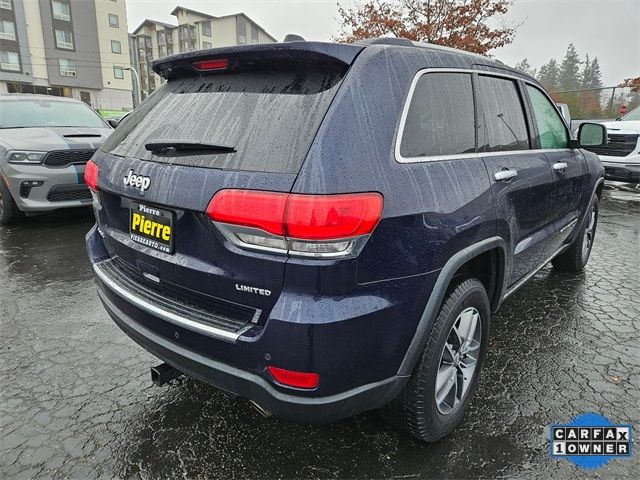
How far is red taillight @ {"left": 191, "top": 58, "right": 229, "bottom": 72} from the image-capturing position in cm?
207

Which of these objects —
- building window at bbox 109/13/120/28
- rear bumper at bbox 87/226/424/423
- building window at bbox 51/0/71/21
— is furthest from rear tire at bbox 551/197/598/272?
building window at bbox 109/13/120/28

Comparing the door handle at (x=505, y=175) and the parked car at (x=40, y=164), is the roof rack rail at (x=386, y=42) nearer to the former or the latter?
the door handle at (x=505, y=175)

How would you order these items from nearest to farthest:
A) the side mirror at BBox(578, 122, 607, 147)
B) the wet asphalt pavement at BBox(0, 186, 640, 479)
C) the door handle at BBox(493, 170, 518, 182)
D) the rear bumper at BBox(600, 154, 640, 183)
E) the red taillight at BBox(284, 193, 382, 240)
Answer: the red taillight at BBox(284, 193, 382, 240) → the wet asphalt pavement at BBox(0, 186, 640, 479) → the door handle at BBox(493, 170, 518, 182) → the side mirror at BBox(578, 122, 607, 147) → the rear bumper at BBox(600, 154, 640, 183)

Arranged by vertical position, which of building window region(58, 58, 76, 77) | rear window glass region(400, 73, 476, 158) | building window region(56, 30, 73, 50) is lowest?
rear window glass region(400, 73, 476, 158)

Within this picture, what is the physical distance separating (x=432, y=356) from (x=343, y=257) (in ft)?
2.36

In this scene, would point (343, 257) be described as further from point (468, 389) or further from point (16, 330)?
point (16, 330)

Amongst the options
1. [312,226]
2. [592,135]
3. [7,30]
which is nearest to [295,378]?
[312,226]

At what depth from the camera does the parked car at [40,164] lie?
18.5ft

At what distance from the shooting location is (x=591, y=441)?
2338 mm

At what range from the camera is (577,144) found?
12.8 feet

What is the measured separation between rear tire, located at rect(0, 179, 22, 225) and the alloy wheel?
6.02 m

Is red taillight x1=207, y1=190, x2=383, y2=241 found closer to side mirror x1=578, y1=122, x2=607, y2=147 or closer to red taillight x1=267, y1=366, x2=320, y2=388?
red taillight x1=267, y1=366, x2=320, y2=388

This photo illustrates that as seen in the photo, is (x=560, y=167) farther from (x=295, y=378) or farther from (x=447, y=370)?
(x=295, y=378)

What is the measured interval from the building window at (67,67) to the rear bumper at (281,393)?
5573cm
